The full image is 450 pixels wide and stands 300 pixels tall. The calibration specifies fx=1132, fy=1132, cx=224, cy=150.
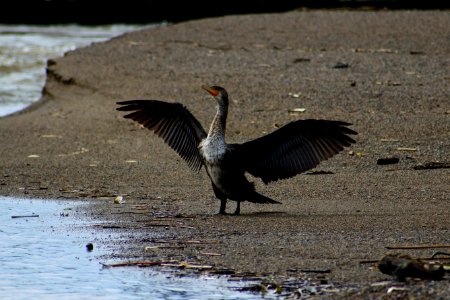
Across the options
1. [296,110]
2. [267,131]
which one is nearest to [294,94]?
[296,110]

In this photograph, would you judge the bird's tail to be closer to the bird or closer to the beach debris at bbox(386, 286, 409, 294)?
the bird

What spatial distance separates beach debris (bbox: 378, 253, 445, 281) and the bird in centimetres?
239

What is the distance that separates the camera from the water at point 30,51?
1755 cm

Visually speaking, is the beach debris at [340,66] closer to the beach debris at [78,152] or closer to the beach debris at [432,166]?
the beach debris at [78,152]

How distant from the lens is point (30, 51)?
72.9 feet

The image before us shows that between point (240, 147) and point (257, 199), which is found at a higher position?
point (240, 147)

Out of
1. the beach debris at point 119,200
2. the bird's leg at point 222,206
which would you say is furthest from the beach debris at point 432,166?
the beach debris at point 119,200

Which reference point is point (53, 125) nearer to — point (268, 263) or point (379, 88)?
point (379, 88)

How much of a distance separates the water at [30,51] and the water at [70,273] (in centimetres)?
778

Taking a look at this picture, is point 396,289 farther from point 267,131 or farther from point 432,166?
point 267,131

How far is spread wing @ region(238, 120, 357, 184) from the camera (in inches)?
329

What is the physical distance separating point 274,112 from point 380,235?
5678 millimetres

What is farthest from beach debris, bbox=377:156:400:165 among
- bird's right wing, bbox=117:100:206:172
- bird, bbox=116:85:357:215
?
bird's right wing, bbox=117:100:206:172

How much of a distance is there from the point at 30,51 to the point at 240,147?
1457 cm
